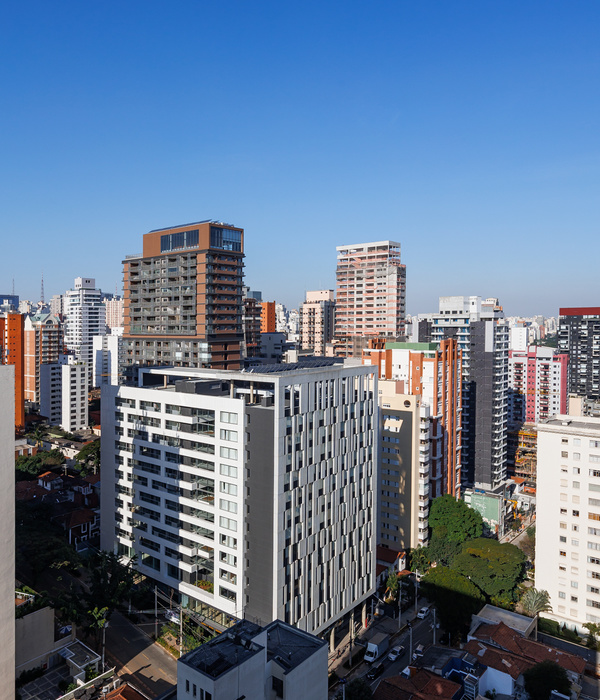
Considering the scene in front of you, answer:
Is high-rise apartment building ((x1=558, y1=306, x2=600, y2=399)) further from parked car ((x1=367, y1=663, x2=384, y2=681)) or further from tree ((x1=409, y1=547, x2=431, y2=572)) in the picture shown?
parked car ((x1=367, y1=663, x2=384, y2=681))

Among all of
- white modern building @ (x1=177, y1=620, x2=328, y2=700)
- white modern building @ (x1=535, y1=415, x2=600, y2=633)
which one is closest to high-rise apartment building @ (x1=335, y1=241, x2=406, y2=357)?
white modern building @ (x1=535, y1=415, x2=600, y2=633)

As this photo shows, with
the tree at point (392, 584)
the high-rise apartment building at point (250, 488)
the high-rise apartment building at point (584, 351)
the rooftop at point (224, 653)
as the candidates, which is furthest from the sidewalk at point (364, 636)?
the high-rise apartment building at point (584, 351)

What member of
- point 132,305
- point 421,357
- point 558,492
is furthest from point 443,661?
point 132,305

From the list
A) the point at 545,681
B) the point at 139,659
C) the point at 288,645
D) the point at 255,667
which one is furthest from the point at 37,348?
the point at 545,681

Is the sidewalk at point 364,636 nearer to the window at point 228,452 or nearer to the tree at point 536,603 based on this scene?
the tree at point 536,603

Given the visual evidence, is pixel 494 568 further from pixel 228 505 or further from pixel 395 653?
pixel 228 505

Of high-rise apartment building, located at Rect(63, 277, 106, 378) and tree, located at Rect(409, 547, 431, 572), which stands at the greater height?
high-rise apartment building, located at Rect(63, 277, 106, 378)
